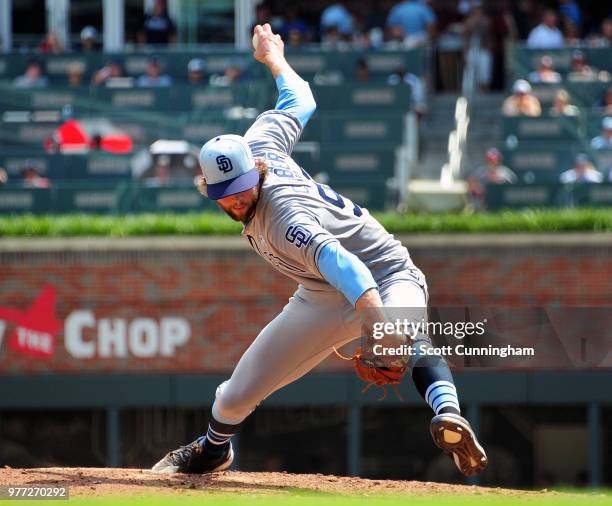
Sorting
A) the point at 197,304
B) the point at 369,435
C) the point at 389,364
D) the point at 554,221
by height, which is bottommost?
the point at 369,435

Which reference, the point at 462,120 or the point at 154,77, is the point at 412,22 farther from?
the point at 154,77

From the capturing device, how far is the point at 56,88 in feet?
52.5

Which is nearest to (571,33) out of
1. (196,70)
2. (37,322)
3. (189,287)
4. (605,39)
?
(605,39)

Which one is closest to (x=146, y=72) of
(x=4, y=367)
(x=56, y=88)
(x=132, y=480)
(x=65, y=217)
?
(x=56, y=88)

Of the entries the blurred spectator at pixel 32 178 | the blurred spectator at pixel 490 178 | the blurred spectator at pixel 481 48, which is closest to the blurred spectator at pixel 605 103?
the blurred spectator at pixel 490 178

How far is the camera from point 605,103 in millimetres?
15430

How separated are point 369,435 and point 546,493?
669 cm

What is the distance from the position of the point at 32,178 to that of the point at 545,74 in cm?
605

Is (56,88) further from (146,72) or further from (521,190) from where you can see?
(521,190)

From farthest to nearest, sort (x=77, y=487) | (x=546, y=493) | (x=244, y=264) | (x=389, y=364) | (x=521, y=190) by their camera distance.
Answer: (x=521, y=190), (x=244, y=264), (x=546, y=493), (x=77, y=487), (x=389, y=364)

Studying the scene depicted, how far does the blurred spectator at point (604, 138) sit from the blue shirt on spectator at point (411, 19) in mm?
4020

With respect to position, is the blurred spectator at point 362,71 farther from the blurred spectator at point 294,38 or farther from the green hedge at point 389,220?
the green hedge at point 389,220

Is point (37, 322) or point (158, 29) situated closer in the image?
point (37, 322)

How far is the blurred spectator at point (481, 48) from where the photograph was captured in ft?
58.8
